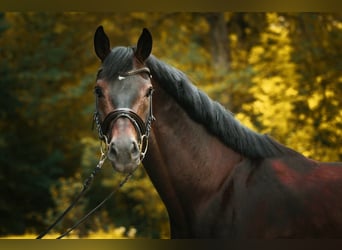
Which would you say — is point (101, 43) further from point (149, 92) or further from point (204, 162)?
point (204, 162)

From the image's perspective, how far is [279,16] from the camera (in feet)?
34.7

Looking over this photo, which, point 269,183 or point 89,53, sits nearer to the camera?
point 269,183

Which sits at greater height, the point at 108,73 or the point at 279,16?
the point at 279,16

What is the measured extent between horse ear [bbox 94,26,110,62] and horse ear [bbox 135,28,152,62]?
0.60ft

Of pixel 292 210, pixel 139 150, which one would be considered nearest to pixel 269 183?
pixel 292 210

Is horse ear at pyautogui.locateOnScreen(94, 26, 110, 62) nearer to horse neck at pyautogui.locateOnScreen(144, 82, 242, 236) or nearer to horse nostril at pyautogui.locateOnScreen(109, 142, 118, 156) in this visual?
horse neck at pyautogui.locateOnScreen(144, 82, 242, 236)

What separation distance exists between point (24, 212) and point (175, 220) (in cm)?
1036

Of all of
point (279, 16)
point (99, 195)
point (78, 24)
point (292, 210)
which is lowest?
point (292, 210)

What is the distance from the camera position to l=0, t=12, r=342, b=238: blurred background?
837cm

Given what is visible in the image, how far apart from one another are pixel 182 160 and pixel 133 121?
42cm

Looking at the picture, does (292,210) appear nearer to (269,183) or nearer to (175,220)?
(269,183)

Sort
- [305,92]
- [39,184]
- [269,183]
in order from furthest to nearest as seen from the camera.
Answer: [39,184], [305,92], [269,183]

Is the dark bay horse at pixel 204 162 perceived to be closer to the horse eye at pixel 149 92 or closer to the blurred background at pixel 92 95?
the horse eye at pixel 149 92

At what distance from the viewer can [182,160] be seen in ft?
10.9
